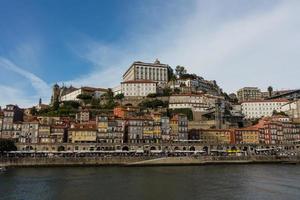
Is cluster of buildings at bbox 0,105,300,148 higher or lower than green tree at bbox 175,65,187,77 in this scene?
lower

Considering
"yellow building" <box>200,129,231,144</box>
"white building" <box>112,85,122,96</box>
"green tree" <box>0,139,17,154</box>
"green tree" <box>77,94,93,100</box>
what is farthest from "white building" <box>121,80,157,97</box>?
"green tree" <box>0,139,17,154</box>

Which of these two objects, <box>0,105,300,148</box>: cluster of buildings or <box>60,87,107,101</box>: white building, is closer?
<box>0,105,300,148</box>: cluster of buildings

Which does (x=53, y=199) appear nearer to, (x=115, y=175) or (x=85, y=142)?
(x=115, y=175)

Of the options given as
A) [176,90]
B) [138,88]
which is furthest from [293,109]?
[138,88]

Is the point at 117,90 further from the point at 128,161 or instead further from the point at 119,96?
the point at 128,161

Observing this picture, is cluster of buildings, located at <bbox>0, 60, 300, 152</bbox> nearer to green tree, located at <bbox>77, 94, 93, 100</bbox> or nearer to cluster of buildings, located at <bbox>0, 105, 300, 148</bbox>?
cluster of buildings, located at <bbox>0, 105, 300, 148</bbox>

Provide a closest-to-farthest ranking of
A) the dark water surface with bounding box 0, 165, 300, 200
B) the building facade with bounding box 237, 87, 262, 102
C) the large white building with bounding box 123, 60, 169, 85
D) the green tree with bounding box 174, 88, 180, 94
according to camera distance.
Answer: the dark water surface with bounding box 0, 165, 300, 200
the green tree with bounding box 174, 88, 180, 94
the large white building with bounding box 123, 60, 169, 85
the building facade with bounding box 237, 87, 262, 102
